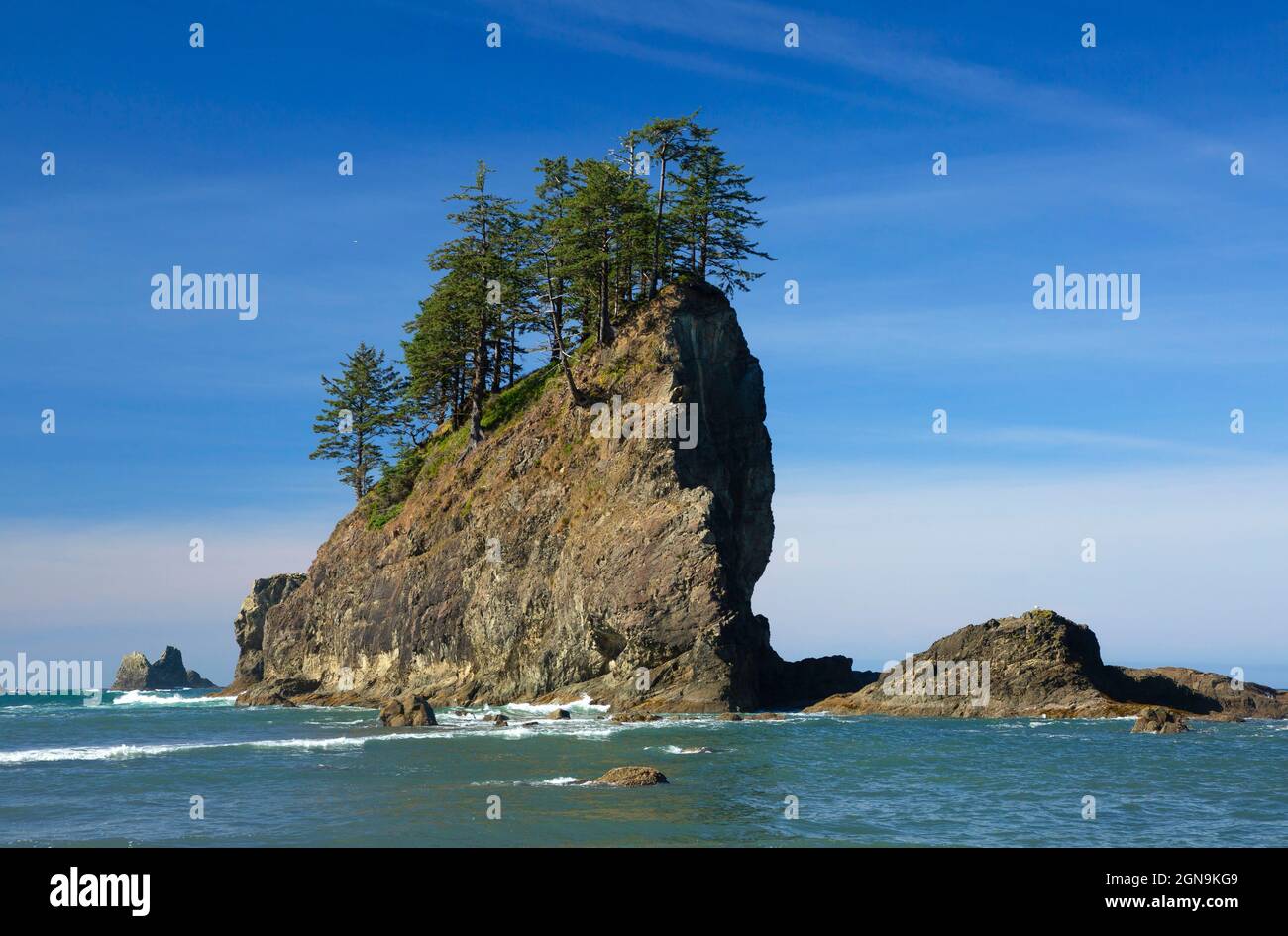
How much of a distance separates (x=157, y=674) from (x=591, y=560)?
457 feet

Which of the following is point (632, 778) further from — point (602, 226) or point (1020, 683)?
point (602, 226)

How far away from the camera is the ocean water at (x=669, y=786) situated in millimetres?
26281

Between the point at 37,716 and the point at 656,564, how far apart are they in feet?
202

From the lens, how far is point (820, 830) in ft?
86.3

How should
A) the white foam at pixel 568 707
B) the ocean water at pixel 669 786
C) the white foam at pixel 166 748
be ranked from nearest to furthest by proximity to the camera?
the ocean water at pixel 669 786 → the white foam at pixel 166 748 → the white foam at pixel 568 707

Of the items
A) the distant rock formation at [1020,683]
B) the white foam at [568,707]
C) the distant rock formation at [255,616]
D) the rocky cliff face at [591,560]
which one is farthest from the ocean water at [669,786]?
the distant rock formation at [255,616]

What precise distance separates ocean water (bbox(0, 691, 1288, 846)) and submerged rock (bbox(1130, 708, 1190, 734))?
116cm

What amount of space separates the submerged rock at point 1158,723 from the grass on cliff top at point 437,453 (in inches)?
1928

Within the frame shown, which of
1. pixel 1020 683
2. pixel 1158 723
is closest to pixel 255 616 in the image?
pixel 1020 683

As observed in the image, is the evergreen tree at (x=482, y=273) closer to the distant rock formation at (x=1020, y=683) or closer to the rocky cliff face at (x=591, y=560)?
the rocky cliff face at (x=591, y=560)

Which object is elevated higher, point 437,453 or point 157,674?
point 437,453

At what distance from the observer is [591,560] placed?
6756cm
